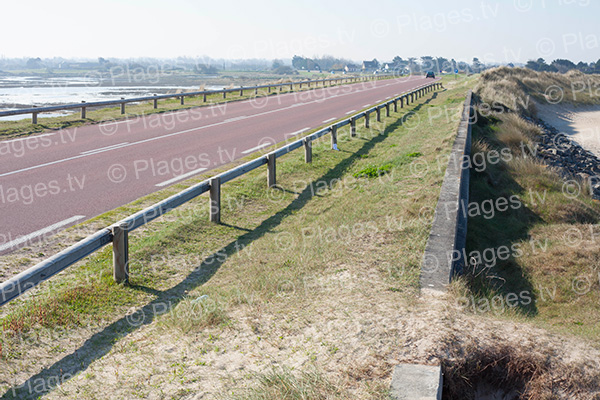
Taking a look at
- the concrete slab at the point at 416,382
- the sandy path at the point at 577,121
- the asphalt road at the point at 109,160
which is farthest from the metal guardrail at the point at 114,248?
the sandy path at the point at 577,121

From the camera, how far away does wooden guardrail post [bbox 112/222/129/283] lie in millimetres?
5781

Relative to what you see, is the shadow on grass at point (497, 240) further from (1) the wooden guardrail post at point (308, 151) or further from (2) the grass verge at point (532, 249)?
(1) the wooden guardrail post at point (308, 151)

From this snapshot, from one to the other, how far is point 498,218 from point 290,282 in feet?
19.0

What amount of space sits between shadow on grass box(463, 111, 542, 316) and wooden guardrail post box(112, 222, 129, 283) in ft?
11.7

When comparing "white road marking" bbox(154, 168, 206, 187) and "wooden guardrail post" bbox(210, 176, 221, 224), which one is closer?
"wooden guardrail post" bbox(210, 176, 221, 224)

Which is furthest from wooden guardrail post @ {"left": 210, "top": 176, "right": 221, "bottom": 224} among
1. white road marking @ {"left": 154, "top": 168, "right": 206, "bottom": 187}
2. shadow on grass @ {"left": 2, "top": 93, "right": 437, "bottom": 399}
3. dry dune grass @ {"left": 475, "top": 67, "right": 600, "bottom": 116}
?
dry dune grass @ {"left": 475, "top": 67, "right": 600, "bottom": 116}

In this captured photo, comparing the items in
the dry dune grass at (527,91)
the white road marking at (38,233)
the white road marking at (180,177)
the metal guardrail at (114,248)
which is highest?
the dry dune grass at (527,91)

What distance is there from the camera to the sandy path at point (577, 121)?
31541 millimetres

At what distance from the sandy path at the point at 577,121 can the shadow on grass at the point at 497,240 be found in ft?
58.3

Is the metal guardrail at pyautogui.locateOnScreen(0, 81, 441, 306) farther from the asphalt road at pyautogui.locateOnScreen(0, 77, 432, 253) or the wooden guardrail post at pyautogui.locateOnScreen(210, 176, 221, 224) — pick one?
the asphalt road at pyautogui.locateOnScreen(0, 77, 432, 253)

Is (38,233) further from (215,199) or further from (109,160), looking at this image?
(109,160)

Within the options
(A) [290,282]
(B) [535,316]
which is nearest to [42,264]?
(A) [290,282]

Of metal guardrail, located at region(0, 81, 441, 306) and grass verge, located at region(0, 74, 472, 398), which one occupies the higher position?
metal guardrail, located at region(0, 81, 441, 306)

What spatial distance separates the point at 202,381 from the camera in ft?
12.8
